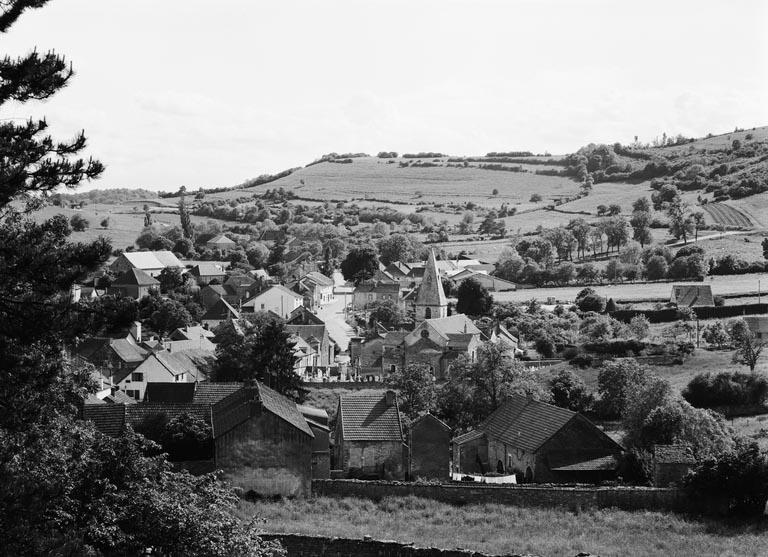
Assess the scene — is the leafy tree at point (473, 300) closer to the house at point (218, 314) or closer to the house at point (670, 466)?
the house at point (218, 314)

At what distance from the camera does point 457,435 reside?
49.0 m

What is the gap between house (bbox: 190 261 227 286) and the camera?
117 meters

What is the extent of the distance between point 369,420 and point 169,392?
15211 millimetres

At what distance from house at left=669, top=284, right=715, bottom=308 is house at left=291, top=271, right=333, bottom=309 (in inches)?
1312

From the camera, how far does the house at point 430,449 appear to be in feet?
131

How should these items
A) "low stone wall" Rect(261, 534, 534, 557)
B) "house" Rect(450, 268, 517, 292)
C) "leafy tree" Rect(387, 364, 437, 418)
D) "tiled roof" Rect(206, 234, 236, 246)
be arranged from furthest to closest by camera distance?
"tiled roof" Rect(206, 234, 236, 246)
"house" Rect(450, 268, 517, 292)
"leafy tree" Rect(387, 364, 437, 418)
"low stone wall" Rect(261, 534, 534, 557)

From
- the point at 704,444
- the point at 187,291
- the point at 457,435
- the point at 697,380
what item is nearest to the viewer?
the point at 704,444

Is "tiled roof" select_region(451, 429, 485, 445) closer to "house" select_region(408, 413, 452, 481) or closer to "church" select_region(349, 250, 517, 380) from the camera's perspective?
"house" select_region(408, 413, 452, 481)

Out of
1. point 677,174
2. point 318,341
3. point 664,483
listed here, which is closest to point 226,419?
point 664,483

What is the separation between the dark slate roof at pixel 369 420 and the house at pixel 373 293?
69.2m

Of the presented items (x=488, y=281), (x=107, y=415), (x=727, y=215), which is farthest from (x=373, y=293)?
(x=107, y=415)

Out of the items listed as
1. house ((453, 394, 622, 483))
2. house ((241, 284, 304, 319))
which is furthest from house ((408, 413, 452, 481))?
house ((241, 284, 304, 319))

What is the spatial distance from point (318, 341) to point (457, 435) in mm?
32101

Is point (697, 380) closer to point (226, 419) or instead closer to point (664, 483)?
point (664, 483)
